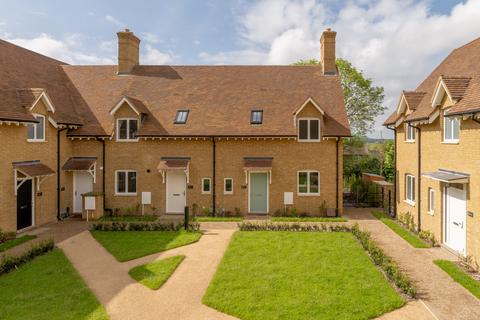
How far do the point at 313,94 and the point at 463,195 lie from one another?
39.8 feet

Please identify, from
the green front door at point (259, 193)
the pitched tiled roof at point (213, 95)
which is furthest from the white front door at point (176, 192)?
the green front door at point (259, 193)

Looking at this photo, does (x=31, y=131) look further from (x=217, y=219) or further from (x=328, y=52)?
(x=328, y=52)

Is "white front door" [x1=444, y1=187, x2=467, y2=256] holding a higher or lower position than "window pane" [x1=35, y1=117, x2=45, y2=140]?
lower

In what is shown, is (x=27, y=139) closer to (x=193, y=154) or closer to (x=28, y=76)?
(x=28, y=76)

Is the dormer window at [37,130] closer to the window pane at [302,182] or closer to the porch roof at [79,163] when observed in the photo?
the porch roof at [79,163]

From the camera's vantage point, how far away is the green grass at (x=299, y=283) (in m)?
8.11

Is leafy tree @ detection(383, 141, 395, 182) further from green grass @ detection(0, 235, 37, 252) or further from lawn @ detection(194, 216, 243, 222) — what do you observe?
green grass @ detection(0, 235, 37, 252)

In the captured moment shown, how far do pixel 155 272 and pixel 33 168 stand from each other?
1017 centimetres

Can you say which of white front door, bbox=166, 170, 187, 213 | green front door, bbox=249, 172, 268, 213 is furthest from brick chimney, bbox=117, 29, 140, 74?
green front door, bbox=249, 172, 268, 213

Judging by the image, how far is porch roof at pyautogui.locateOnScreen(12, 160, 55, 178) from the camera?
51.8 feet

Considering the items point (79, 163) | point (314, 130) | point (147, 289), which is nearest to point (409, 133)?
point (314, 130)

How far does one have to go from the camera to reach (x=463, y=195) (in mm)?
12188

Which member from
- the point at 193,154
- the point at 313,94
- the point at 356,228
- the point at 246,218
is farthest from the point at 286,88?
the point at 356,228

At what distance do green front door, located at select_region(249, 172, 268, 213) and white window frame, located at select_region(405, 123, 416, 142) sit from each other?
8217 millimetres
